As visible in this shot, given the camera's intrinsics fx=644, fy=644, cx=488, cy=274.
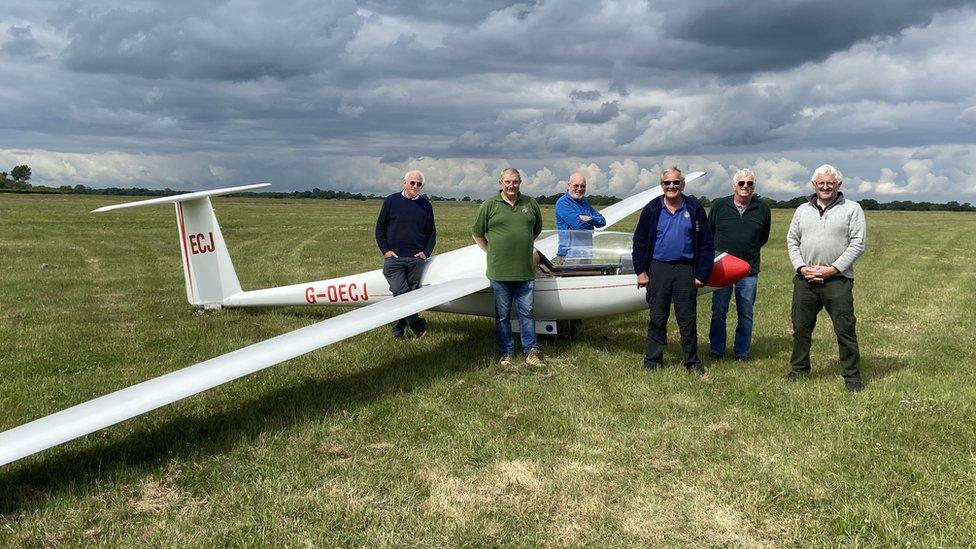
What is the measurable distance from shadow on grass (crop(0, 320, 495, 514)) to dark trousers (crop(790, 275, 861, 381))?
3.20 metres

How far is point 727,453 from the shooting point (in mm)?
4398

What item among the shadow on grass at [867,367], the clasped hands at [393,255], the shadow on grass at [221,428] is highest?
the clasped hands at [393,255]

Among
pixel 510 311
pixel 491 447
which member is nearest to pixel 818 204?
pixel 510 311

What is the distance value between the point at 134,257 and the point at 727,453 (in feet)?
58.7

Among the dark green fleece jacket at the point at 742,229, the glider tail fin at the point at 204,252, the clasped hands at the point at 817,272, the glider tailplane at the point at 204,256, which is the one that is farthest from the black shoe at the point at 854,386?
the glider tailplane at the point at 204,256

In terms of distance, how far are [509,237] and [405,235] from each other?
1.79 m

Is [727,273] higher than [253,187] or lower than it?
lower

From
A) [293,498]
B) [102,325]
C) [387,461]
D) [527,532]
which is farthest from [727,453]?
[102,325]

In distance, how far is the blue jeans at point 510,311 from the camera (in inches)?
268

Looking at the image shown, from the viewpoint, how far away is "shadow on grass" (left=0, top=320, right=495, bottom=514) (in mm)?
4059

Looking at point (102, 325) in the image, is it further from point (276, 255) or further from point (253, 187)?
point (276, 255)

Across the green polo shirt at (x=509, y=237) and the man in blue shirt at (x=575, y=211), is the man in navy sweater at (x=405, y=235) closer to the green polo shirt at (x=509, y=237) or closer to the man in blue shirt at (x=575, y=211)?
the green polo shirt at (x=509, y=237)

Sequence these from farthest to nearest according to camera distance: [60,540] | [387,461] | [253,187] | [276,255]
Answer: [276,255], [253,187], [387,461], [60,540]

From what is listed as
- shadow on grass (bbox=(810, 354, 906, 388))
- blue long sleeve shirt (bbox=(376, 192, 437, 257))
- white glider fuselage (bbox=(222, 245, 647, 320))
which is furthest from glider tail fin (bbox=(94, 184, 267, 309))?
shadow on grass (bbox=(810, 354, 906, 388))
